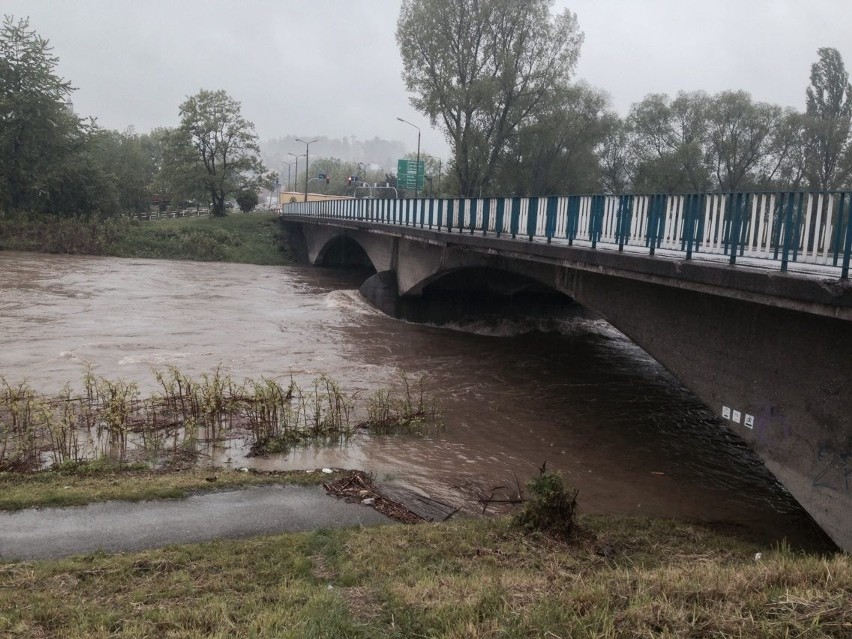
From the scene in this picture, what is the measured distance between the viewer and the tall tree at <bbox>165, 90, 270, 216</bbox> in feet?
207

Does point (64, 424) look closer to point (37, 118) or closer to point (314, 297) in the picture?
point (314, 297)

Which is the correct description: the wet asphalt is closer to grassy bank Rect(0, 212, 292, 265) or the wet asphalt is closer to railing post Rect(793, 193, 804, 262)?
railing post Rect(793, 193, 804, 262)

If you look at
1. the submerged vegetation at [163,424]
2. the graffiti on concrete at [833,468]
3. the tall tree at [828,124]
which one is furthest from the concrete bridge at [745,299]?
the tall tree at [828,124]

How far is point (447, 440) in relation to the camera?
1162cm

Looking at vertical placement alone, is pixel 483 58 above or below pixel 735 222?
above

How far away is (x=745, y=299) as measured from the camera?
344 inches

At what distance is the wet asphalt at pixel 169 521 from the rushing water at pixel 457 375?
1631mm

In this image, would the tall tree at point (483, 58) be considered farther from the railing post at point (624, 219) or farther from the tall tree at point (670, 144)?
the railing post at point (624, 219)

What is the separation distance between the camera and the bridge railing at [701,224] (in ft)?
27.3

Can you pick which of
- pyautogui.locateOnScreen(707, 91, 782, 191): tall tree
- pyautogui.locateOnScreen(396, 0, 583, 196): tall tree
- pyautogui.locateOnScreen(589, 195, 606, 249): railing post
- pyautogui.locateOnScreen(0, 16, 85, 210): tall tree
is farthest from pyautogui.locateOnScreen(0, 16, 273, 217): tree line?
pyautogui.locateOnScreen(589, 195, 606, 249): railing post

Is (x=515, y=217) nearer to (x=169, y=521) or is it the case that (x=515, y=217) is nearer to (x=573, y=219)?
(x=573, y=219)

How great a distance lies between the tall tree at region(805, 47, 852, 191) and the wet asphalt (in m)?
47.0

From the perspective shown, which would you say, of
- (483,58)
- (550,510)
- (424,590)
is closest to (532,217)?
(550,510)

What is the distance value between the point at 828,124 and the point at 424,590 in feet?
169
